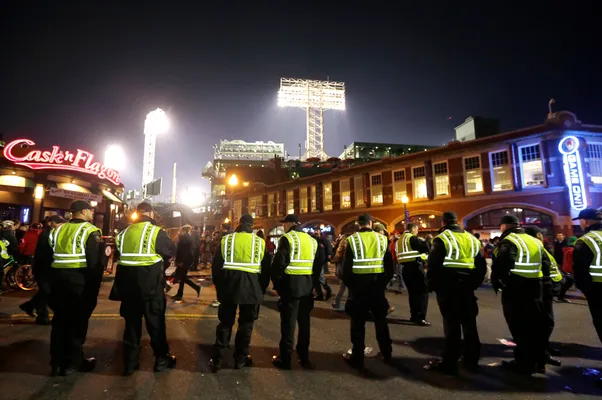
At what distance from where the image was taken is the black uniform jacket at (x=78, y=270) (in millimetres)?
4039

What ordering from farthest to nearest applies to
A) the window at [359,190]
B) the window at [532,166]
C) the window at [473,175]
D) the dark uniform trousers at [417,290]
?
the window at [359,190], the window at [473,175], the window at [532,166], the dark uniform trousers at [417,290]

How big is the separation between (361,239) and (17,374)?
Answer: 4.64 metres

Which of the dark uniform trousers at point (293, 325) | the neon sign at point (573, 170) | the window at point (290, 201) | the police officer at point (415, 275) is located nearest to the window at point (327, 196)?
the window at point (290, 201)

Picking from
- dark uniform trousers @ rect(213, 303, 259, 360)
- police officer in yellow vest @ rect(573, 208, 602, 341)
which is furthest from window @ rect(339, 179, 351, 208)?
dark uniform trousers @ rect(213, 303, 259, 360)

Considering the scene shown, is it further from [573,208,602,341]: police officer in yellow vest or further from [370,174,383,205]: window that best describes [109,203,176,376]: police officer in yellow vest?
[370,174,383,205]: window

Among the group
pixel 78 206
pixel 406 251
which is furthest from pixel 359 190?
pixel 78 206

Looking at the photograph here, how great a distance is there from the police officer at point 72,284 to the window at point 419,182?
21.1m

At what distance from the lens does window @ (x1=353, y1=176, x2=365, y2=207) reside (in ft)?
84.5

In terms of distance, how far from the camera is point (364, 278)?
172 inches

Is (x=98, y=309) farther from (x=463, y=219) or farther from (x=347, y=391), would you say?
(x=463, y=219)

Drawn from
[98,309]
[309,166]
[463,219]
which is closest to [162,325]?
[98,309]

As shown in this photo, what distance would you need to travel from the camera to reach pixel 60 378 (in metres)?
3.76

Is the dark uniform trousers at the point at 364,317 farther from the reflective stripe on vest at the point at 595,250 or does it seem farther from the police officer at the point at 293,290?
the reflective stripe on vest at the point at 595,250

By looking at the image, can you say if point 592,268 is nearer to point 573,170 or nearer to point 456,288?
point 456,288
